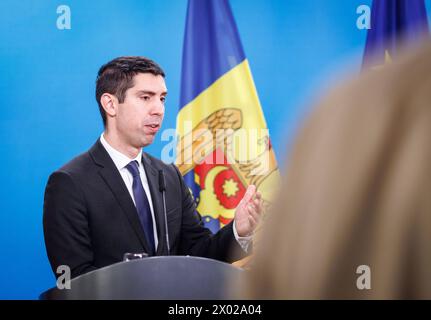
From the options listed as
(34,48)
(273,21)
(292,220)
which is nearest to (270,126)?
(273,21)

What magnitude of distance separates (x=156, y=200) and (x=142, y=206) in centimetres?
6

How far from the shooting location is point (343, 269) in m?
0.30

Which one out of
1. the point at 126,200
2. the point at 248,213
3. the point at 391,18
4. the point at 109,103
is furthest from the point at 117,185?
the point at 391,18

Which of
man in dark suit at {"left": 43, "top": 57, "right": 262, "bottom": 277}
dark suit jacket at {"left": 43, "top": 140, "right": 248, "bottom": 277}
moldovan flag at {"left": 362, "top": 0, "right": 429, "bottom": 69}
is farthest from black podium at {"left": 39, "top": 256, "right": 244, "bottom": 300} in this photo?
moldovan flag at {"left": 362, "top": 0, "right": 429, "bottom": 69}

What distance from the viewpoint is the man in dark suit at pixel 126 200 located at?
6.80ft

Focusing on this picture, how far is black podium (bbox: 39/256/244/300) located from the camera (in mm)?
1177

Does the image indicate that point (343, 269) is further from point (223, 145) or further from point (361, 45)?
point (361, 45)

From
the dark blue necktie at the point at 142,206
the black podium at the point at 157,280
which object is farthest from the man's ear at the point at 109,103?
the black podium at the point at 157,280

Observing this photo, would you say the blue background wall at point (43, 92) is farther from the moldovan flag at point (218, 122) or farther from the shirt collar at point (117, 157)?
the shirt collar at point (117, 157)

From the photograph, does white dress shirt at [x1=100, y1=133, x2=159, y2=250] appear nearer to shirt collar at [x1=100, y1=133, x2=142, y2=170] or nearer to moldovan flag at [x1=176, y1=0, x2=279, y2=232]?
shirt collar at [x1=100, y1=133, x2=142, y2=170]

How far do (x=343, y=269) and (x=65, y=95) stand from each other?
302 cm

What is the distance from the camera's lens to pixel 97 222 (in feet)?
7.03

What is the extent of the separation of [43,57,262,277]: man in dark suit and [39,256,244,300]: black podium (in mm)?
695

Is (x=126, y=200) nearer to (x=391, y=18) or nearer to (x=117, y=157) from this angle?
(x=117, y=157)
